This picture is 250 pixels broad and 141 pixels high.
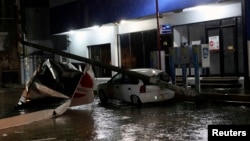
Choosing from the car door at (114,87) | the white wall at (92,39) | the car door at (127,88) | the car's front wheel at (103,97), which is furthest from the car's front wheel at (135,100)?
the white wall at (92,39)

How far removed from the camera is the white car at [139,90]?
1700 centimetres

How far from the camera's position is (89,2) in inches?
1196

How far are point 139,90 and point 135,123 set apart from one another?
4671 millimetres

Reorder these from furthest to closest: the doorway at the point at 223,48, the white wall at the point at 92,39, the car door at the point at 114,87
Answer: the white wall at the point at 92,39
the doorway at the point at 223,48
the car door at the point at 114,87

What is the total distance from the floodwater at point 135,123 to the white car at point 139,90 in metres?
0.42

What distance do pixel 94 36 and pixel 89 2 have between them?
9.48 feet

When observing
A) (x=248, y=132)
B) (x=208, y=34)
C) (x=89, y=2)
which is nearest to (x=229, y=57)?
(x=208, y=34)

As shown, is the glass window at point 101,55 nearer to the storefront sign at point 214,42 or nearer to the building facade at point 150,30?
the building facade at point 150,30

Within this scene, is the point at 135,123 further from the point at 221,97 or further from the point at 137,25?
the point at 137,25

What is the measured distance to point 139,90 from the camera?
677 inches

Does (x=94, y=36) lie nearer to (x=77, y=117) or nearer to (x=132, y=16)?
(x=132, y=16)

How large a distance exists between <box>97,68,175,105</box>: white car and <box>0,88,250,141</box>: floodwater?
1.37 feet

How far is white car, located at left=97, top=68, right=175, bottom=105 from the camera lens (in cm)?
1700

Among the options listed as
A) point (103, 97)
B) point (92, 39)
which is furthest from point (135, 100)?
point (92, 39)
